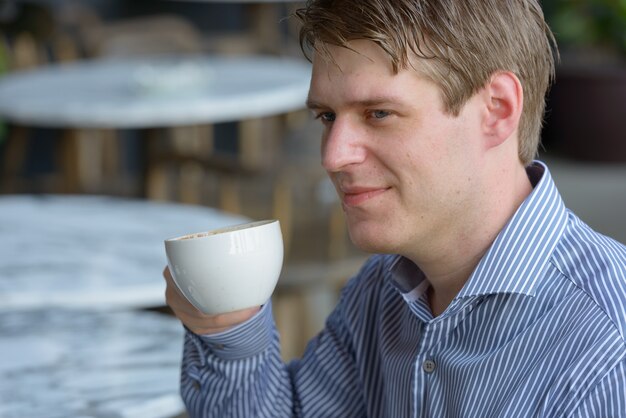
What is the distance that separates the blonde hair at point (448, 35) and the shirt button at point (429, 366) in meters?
0.28

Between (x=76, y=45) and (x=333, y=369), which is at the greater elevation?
(x=333, y=369)

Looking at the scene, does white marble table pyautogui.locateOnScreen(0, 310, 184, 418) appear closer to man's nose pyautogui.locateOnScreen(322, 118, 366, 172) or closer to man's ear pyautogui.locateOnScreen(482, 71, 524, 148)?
man's nose pyautogui.locateOnScreen(322, 118, 366, 172)

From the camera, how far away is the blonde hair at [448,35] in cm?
116

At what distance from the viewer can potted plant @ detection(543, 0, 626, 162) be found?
6.41 meters

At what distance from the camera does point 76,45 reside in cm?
532

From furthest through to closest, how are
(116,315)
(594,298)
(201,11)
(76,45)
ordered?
1. (201,11)
2. (76,45)
3. (116,315)
4. (594,298)

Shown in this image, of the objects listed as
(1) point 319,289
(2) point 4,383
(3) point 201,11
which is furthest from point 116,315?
(3) point 201,11

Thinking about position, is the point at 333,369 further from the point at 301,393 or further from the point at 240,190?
the point at 240,190

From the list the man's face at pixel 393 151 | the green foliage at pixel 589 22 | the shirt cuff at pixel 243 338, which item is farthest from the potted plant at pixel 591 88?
the man's face at pixel 393 151

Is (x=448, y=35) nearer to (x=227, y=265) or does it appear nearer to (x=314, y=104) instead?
(x=314, y=104)

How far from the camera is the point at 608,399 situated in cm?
106

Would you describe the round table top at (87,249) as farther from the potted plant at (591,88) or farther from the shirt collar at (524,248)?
the potted plant at (591,88)

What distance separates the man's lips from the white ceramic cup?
0.29 feet

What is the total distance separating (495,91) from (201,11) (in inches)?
213
